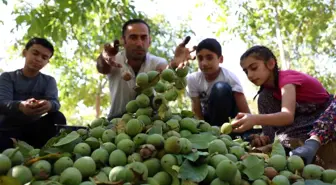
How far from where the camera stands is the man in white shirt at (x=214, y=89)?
2.87m

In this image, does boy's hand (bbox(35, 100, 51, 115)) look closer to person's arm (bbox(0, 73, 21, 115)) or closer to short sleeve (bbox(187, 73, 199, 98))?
person's arm (bbox(0, 73, 21, 115))

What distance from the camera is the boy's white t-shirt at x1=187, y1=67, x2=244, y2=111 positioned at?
3090 millimetres

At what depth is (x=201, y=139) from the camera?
1468 millimetres

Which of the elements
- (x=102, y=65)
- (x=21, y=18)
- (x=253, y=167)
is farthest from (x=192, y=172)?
(x=21, y=18)

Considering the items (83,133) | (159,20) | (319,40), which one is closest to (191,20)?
(159,20)

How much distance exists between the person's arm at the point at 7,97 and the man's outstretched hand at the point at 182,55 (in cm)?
153

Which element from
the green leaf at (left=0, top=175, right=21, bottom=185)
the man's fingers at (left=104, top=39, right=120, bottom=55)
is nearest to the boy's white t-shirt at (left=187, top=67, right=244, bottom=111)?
the man's fingers at (left=104, top=39, right=120, bottom=55)

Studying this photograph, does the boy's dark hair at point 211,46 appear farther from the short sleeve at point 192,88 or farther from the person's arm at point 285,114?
the person's arm at point 285,114

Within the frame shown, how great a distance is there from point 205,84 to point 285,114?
3.94 feet

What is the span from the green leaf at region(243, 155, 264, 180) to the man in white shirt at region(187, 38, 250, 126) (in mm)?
1556

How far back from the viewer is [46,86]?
3.21 metres

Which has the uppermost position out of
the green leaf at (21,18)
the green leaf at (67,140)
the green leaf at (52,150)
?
the green leaf at (21,18)

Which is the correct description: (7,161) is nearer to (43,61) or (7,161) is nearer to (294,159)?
(294,159)

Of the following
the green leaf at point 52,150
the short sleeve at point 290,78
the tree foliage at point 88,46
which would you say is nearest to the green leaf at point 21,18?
the tree foliage at point 88,46
